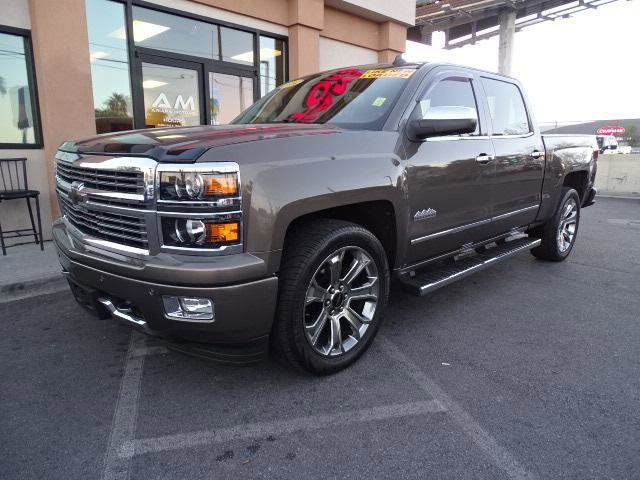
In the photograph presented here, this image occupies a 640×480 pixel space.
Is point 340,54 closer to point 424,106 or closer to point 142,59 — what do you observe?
point 142,59

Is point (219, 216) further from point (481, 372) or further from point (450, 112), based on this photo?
point (481, 372)

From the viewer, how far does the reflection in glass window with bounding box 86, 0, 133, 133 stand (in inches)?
263

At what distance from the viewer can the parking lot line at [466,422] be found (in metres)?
2.08

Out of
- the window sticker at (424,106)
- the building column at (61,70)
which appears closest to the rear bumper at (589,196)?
the window sticker at (424,106)

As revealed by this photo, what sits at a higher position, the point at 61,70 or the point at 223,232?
the point at 61,70

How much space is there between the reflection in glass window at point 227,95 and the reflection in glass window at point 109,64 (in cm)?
162

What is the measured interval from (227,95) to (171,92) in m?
1.18

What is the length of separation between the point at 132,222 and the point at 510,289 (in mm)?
3592

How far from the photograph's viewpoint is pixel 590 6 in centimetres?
2836

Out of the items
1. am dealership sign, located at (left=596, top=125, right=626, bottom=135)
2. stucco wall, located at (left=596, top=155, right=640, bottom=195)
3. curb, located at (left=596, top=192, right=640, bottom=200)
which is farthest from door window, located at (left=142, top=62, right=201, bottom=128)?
am dealership sign, located at (left=596, top=125, right=626, bottom=135)

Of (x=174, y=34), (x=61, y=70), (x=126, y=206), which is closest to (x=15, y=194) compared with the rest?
(x=61, y=70)

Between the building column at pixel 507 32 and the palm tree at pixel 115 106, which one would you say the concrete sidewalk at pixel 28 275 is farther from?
the building column at pixel 507 32

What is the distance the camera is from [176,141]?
2.38 meters

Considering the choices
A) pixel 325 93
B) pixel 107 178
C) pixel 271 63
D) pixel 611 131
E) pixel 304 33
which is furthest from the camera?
pixel 611 131
